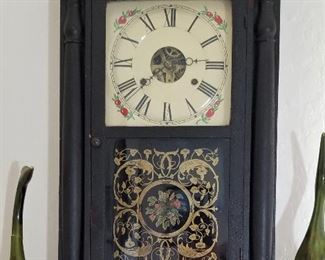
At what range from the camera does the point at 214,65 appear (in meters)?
0.95

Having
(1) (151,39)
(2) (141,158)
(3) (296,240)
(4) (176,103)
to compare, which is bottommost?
(3) (296,240)

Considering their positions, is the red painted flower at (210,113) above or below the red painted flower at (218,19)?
below

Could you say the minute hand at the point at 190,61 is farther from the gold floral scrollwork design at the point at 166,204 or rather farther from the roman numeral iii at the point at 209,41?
the gold floral scrollwork design at the point at 166,204

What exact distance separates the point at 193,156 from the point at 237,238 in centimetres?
16

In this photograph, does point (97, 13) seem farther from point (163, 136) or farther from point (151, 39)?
point (163, 136)

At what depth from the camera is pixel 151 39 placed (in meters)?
0.97

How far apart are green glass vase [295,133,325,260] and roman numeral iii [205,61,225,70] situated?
0.22 metres

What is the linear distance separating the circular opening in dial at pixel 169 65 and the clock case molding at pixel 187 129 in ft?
0.32

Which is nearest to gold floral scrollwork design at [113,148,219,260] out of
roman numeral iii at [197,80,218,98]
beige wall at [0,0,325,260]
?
roman numeral iii at [197,80,218,98]

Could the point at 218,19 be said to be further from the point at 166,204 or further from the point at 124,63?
the point at 166,204

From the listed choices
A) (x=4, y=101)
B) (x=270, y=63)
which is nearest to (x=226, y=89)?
(x=270, y=63)

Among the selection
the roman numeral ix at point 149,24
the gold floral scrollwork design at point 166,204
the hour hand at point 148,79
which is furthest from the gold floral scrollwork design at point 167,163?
the roman numeral ix at point 149,24

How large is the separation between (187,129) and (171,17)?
0.21 metres

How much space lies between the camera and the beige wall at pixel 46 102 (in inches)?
42.3
